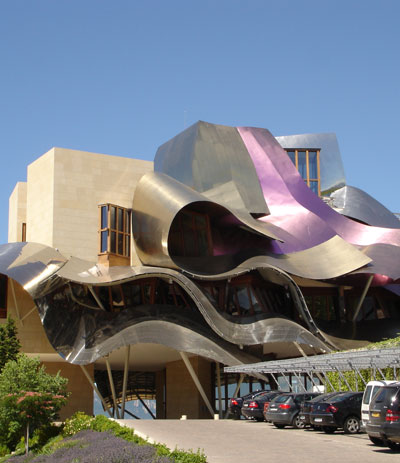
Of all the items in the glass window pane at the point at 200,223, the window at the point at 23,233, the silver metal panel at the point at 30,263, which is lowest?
the silver metal panel at the point at 30,263

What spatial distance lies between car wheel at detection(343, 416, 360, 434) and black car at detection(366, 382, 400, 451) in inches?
150

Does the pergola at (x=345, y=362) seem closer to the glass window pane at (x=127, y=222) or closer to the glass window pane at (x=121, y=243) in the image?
the glass window pane at (x=121, y=243)

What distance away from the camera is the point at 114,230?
46.5m

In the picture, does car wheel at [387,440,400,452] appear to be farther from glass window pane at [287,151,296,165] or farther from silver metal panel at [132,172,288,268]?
glass window pane at [287,151,296,165]

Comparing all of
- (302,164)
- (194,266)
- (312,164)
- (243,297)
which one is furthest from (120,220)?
(312,164)

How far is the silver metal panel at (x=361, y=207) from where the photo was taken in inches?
2093

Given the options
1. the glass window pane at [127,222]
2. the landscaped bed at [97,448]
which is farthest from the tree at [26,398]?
the glass window pane at [127,222]

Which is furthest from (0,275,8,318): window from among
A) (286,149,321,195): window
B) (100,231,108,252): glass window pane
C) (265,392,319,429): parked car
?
(265,392,319,429): parked car

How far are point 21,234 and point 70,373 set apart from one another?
12.1 meters

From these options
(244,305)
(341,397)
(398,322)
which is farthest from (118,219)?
(341,397)

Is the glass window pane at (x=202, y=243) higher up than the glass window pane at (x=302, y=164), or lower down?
lower down

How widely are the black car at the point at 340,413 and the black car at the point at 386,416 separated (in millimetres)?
3598

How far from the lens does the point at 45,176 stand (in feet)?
162

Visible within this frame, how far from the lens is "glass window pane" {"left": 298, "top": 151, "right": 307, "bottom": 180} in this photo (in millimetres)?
58250
